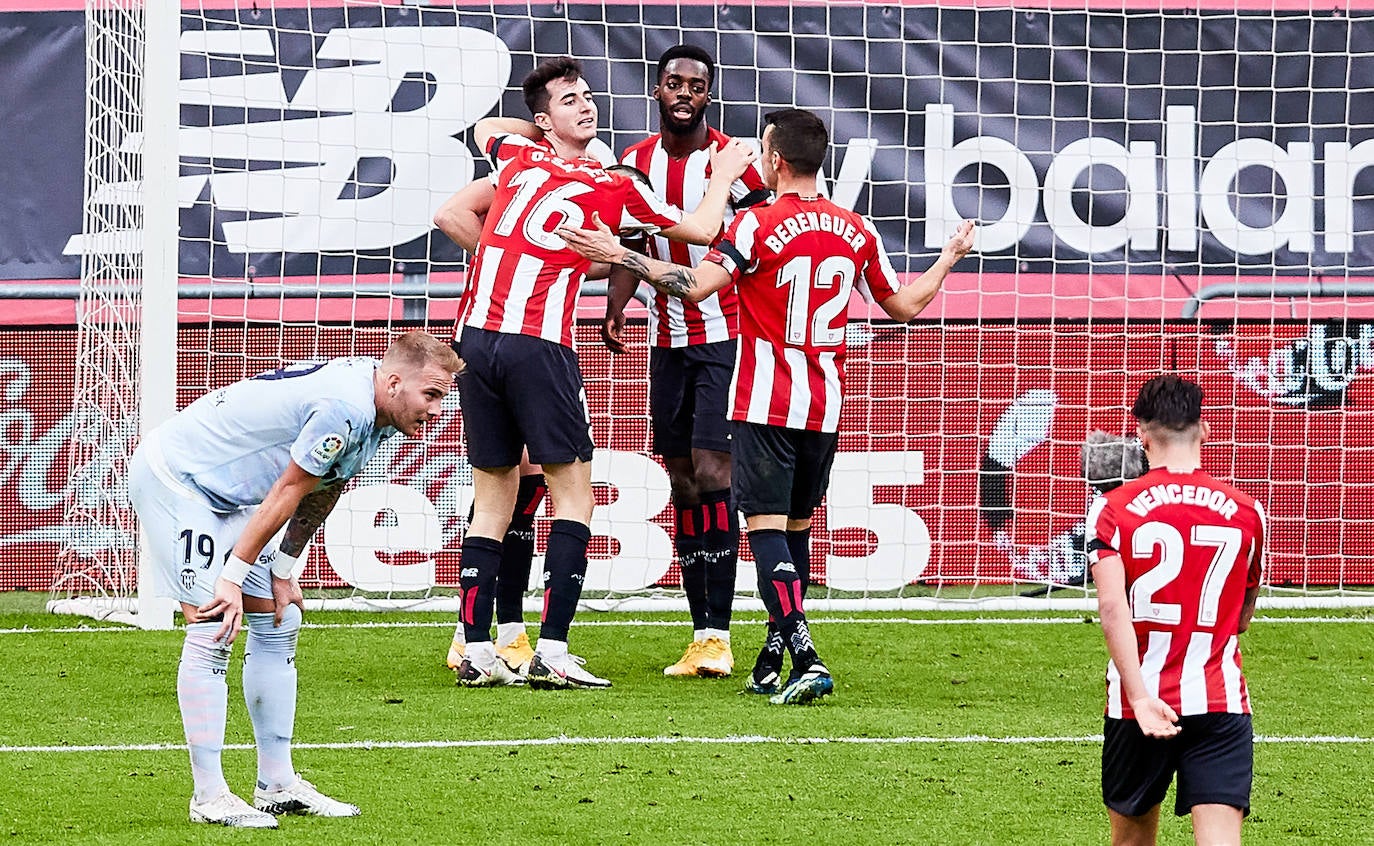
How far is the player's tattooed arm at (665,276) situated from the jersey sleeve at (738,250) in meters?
0.15

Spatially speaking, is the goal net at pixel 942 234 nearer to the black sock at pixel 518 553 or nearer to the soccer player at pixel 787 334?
the black sock at pixel 518 553

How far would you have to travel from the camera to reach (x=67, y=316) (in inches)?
372

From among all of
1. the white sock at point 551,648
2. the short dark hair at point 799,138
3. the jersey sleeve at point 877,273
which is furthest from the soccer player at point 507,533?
the jersey sleeve at point 877,273

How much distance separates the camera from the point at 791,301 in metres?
6.12

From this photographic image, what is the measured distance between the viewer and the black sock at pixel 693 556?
6910 mm

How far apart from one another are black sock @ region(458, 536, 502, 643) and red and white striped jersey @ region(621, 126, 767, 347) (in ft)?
3.58

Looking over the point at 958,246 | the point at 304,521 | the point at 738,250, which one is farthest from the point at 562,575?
the point at 304,521

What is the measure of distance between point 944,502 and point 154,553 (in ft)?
19.0

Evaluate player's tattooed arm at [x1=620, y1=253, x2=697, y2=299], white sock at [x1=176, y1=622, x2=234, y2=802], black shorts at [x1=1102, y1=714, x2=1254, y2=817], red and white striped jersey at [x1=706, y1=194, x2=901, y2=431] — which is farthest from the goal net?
black shorts at [x1=1102, y1=714, x2=1254, y2=817]

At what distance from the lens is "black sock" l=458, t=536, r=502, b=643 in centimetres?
646

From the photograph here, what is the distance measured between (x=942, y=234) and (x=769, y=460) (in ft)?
12.6

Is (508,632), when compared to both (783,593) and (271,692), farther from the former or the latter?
(271,692)

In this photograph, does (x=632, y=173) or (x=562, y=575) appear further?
(x=632, y=173)

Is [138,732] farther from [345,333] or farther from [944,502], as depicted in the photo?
[944,502]
